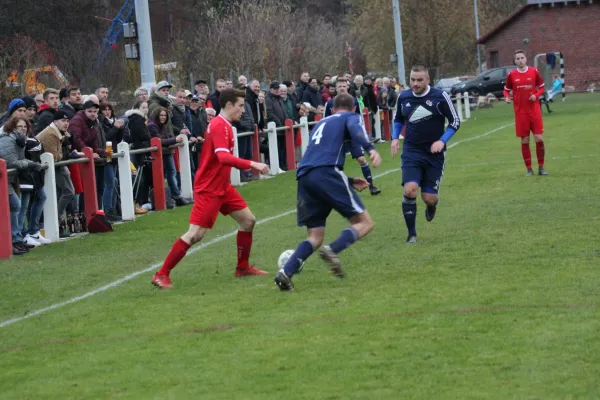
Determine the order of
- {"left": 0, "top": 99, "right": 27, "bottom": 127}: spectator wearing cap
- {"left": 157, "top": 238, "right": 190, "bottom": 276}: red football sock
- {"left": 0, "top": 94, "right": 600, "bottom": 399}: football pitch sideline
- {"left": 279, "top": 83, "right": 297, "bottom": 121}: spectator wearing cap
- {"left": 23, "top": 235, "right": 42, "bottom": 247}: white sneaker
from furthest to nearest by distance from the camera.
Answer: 1. {"left": 279, "top": 83, "right": 297, "bottom": 121}: spectator wearing cap
2. {"left": 23, "top": 235, "right": 42, "bottom": 247}: white sneaker
3. {"left": 0, "top": 99, "right": 27, "bottom": 127}: spectator wearing cap
4. {"left": 157, "top": 238, "right": 190, "bottom": 276}: red football sock
5. {"left": 0, "top": 94, "right": 600, "bottom": 399}: football pitch sideline

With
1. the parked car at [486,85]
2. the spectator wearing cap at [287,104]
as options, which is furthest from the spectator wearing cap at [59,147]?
the parked car at [486,85]

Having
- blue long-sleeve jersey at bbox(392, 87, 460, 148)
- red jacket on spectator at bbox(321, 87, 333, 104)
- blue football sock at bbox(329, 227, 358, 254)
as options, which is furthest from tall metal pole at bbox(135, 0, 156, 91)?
blue football sock at bbox(329, 227, 358, 254)

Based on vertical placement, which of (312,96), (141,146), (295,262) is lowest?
(295,262)

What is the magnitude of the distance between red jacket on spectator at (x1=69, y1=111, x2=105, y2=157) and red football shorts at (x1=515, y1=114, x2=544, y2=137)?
269 inches

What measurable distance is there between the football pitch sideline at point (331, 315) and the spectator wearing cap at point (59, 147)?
667mm

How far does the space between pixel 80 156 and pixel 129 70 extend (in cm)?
2167

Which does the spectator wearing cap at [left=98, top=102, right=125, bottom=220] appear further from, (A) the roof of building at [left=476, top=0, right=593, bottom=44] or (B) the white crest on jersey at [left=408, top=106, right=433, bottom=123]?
(A) the roof of building at [left=476, top=0, right=593, bottom=44]

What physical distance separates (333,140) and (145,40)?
13.8 meters

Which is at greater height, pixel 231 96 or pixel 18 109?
pixel 18 109

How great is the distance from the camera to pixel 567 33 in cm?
7156

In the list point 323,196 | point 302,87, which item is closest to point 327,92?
point 302,87

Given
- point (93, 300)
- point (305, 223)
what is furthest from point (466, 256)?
point (93, 300)

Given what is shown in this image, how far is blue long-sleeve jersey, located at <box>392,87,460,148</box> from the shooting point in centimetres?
1318

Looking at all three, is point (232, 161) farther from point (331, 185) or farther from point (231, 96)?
point (331, 185)
